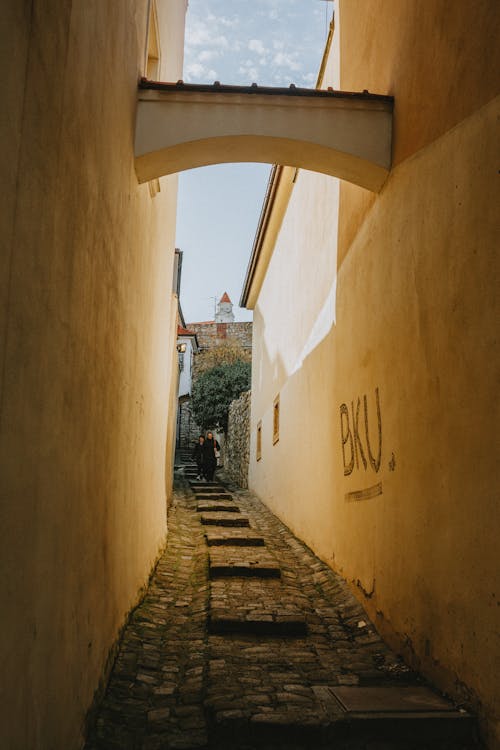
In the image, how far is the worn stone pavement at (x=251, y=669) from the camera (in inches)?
144

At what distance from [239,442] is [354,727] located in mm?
15258

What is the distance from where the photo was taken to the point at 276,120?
5.71m

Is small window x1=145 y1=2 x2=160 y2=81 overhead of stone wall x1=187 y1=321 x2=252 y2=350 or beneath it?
beneath

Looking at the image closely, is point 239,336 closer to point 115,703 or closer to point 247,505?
point 247,505

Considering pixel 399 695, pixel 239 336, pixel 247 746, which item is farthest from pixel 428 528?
pixel 239 336

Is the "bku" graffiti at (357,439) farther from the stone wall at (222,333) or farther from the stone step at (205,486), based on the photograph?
the stone wall at (222,333)

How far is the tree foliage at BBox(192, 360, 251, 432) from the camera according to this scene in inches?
995

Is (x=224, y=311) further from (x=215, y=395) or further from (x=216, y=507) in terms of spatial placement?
(x=216, y=507)

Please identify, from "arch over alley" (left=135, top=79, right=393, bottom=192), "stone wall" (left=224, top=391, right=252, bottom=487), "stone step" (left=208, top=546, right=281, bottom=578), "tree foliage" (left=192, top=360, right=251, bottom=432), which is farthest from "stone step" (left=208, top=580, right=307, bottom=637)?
"tree foliage" (left=192, top=360, right=251, bottom=432)

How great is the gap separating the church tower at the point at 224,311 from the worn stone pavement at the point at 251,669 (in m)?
44.2

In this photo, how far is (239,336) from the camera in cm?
4159

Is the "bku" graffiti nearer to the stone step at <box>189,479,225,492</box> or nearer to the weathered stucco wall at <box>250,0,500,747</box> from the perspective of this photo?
the weathered stucco wall at <box>250,0,500,747</box>

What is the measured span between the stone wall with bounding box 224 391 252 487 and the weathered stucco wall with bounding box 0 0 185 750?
39.2 ft

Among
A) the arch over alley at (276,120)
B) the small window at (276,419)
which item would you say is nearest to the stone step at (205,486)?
the small window at (276,419)
